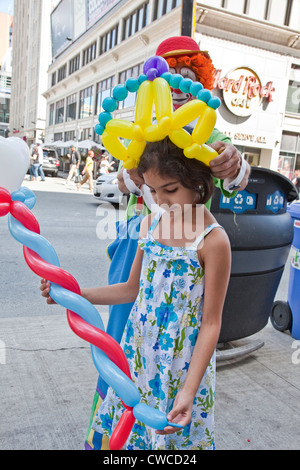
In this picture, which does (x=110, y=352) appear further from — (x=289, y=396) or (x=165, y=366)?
(x=289, y=396)

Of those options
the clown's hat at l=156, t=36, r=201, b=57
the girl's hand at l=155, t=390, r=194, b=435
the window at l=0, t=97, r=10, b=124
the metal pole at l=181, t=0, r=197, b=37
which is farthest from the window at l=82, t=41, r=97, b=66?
the window at l=0, t=97, r=10, b=124

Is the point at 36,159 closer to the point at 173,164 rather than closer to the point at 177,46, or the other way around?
the point at 177,46

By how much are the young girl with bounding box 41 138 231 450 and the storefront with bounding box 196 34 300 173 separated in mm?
18997

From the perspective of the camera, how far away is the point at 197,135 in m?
1.35

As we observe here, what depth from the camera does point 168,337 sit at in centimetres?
150

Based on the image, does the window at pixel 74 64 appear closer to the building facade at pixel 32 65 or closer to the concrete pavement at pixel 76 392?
the building facade at pixel 32 65

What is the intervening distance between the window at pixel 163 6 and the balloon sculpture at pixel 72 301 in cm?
2177

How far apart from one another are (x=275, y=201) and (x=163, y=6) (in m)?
22.0

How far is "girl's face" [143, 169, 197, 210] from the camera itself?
4.68ft

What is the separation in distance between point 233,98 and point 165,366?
796 inches

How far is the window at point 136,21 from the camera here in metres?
23.9

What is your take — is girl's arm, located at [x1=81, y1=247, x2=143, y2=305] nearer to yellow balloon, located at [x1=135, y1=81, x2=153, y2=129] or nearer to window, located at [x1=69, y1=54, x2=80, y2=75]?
yellow balloon, located at [x1=135, y1=81, x2=153, y2=129]

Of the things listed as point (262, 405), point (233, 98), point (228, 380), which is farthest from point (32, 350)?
point (233, 98)

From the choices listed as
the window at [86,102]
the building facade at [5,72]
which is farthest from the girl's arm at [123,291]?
the building facade at [5,72]
